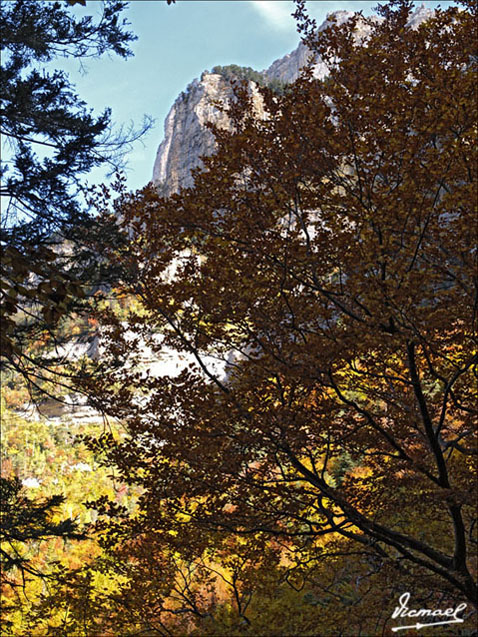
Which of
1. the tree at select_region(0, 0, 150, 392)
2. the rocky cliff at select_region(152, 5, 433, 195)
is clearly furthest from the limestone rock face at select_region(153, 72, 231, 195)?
the tree at select_region(0, 0, 150, 392)

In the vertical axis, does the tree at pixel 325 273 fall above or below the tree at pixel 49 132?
below

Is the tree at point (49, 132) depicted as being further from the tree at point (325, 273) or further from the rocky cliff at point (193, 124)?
the rocky cliff at point (193, 124)

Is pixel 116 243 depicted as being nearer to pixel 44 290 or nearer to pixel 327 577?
pixel 44 290

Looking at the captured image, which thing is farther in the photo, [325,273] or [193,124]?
[193,124]

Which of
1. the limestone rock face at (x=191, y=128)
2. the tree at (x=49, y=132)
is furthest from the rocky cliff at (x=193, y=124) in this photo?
the tree at (x=49, y=132)

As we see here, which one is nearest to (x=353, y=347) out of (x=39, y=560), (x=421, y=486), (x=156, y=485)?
(x=421, y=486)

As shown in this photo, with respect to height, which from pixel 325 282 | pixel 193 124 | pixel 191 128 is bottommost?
pixel 325 282

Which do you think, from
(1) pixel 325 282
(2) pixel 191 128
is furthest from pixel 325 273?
(2) pixel 191 128

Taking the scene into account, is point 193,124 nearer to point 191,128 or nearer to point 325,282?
point 191,128

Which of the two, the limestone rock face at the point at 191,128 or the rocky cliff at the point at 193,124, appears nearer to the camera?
the rocky cliff at the point at 193,124

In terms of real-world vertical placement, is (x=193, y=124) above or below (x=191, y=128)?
above

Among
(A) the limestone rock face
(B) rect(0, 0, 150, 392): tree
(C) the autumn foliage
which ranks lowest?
(C) the autumn foliage

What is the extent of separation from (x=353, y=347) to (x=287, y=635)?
492 centimetres

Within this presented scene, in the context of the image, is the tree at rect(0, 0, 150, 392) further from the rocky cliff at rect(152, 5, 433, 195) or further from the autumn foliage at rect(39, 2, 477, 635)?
the rocky cliff at rect(152, 5, 433, 195)
